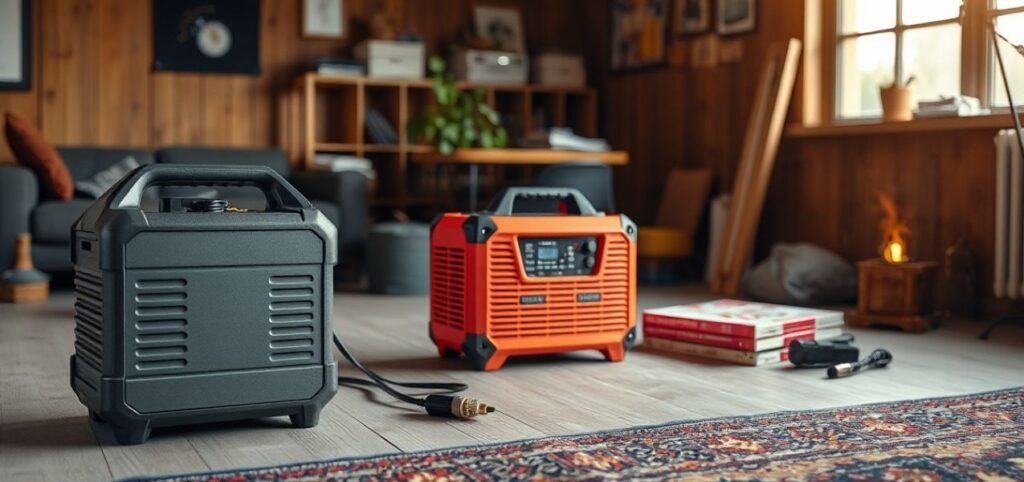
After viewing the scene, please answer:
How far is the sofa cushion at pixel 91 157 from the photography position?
220 inches

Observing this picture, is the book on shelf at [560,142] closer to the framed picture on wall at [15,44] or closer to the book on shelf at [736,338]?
the book on shelf at [736,338]

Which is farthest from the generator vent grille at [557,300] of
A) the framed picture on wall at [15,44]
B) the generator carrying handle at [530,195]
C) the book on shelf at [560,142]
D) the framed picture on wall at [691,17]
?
the framed picture on wall at [15,44]

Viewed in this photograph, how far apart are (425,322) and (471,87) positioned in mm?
2697

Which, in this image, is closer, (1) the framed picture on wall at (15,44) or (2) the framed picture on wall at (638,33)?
(1) the framed picture on wall at (15,44)

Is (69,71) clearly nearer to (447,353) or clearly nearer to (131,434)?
(447,353)

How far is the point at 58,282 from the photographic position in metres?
5.46

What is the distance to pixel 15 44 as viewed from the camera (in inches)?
228

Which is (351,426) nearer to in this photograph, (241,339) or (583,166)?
(241,339)

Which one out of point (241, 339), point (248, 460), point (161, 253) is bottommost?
point (248, 460)

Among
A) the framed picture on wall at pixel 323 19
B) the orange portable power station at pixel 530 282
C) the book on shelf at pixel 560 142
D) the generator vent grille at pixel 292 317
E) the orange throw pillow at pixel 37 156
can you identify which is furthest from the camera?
the framed picture on wall at pixel 323 19

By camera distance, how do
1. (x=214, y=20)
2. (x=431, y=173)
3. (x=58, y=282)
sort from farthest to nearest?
(x=431, y=173)
(x=214, y=20)
(x=58, y=282)

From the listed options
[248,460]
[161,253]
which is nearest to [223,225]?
[161,253]

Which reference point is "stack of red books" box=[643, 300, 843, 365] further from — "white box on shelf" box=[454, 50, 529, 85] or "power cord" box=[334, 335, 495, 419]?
"white box on shelf" box=[454, 50, 529, 85]

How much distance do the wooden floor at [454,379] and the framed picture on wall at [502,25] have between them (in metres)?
3.24
